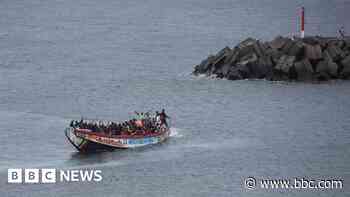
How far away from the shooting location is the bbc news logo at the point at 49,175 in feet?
313

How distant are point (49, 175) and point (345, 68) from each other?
128 ft

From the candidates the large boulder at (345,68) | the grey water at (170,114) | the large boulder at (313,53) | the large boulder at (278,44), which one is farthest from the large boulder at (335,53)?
the large boulder at (278,44)

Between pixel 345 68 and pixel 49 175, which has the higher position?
pixel 345 68

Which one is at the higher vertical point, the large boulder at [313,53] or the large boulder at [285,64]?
the large boulder at [313,53]

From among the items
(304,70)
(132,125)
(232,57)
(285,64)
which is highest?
(232,57)

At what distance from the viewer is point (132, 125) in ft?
342

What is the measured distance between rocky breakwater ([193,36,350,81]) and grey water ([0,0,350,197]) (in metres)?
1.10

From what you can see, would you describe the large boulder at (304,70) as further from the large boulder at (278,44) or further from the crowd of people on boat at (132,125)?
the crowd of people on boat at (132,125)

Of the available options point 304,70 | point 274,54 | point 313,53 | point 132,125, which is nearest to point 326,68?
point 313,53

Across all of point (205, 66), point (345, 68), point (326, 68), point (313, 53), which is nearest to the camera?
point (326, 68)

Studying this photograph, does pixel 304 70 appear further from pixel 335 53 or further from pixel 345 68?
pixel 345 68

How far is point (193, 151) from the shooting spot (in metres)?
104

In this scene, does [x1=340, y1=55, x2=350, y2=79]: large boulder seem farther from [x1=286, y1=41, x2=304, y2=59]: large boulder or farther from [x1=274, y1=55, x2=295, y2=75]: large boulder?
[x1=274, y1=55, x2=295, y2=75]: large boulder

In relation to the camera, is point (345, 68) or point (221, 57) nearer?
point (345, 68)
